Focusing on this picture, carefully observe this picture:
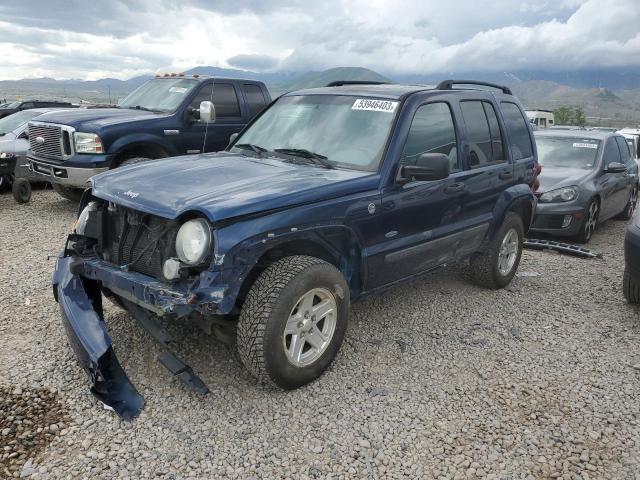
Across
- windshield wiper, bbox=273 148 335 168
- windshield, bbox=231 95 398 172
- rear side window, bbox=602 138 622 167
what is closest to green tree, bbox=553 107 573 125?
rear side window, bbox=602 138 622 167

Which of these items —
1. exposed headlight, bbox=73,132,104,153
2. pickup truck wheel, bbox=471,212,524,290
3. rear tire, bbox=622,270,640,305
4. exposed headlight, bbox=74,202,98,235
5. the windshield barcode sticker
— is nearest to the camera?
exposed headlight, bbox=74,202,98,235

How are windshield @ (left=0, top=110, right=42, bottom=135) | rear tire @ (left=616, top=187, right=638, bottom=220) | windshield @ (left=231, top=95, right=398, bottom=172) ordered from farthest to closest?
windshield @ (left=0, top=110, right=42, bottom=135)
rear tire @ (left=616, top=187, right=638, bottom=220)
windshield @ (left=231, top=95, right=398, bottom=172)

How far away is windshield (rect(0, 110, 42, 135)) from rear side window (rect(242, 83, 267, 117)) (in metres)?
4.89

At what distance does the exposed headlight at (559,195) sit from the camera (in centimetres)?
776

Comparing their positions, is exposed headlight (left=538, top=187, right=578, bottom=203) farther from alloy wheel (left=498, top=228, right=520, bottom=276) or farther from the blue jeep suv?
the blue jeep suv

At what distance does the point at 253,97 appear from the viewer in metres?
9.17

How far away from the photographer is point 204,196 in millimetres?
3246

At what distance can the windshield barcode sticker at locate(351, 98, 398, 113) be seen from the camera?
4.19 metres

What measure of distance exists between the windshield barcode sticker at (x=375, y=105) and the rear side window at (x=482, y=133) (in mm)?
848

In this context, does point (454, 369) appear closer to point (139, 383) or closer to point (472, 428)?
point (472, 428)

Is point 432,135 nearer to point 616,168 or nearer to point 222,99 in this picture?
point 616,168

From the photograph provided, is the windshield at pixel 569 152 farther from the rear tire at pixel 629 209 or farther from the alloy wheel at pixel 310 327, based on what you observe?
the alloy wheel at pixel 310 327

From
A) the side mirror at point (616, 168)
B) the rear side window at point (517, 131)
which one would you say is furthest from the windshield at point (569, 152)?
the rear side window at point (517, 131)

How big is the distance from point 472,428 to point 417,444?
388mm
